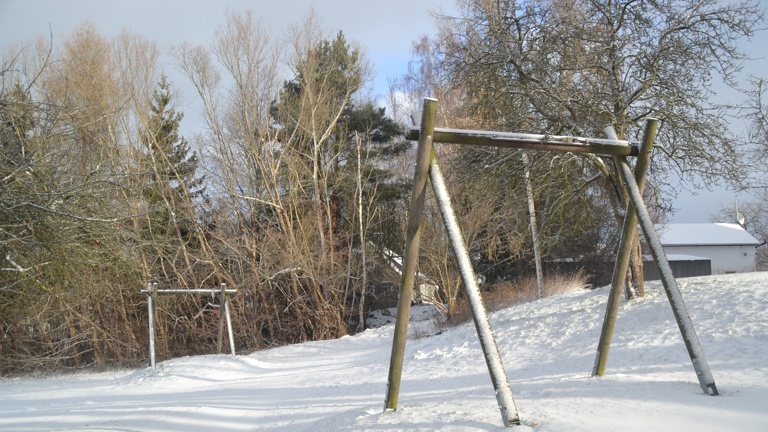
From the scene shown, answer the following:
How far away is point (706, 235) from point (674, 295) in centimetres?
5290

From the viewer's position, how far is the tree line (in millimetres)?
11289

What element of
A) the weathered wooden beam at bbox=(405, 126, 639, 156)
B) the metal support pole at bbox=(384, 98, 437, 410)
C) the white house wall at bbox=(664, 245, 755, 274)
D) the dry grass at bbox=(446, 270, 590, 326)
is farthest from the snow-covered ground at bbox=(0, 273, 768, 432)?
the white house wall at bbox=(664, 245, 755, 274)

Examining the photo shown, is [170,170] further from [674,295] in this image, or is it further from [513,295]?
[674,295]

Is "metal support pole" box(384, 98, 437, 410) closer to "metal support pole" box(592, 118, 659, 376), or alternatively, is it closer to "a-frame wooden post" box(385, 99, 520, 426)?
"a-frame wooden post" box(385, 99, 520, 426)

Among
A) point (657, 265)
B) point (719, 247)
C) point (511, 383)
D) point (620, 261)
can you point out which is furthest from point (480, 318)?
point (719, 247)

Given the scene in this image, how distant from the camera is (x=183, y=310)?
84.7 feet

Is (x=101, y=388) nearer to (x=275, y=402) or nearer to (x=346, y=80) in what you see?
(x=275, y=402)

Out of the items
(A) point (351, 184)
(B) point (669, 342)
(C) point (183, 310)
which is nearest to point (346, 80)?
(A) point (351, 184)

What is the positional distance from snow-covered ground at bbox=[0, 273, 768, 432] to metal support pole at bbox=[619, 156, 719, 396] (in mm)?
184

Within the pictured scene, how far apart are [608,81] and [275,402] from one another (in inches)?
330

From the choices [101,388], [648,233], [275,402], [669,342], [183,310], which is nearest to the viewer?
[648,233]

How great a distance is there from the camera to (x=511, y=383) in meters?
7.51

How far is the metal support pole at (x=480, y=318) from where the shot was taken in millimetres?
4535

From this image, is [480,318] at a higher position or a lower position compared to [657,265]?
lower
